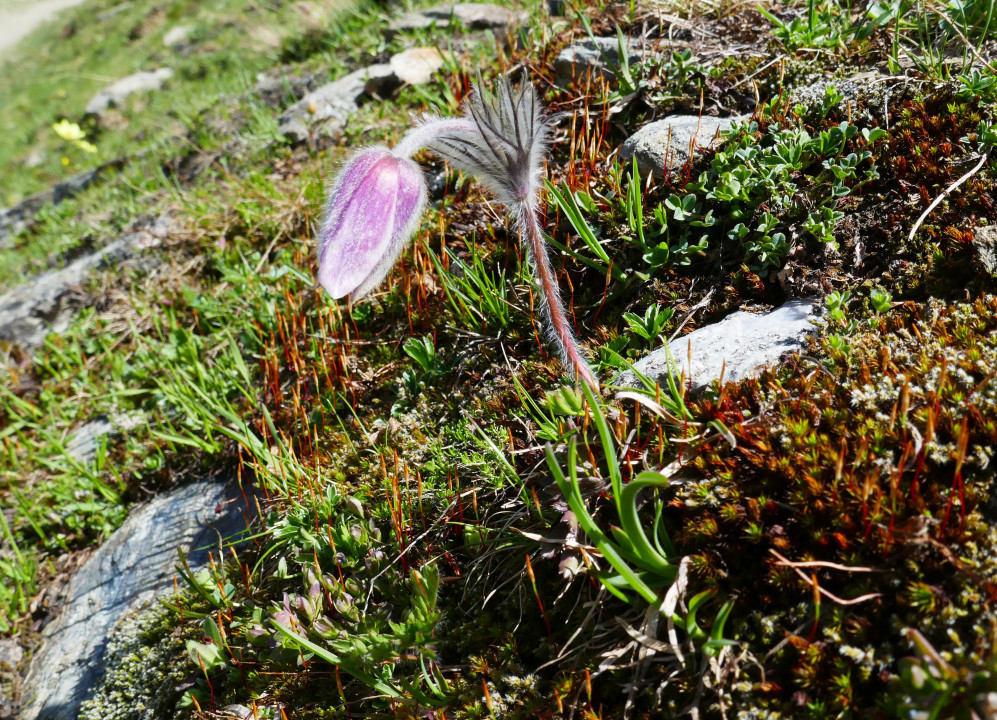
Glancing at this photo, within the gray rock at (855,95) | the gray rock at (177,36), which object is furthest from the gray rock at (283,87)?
the gray rock at (177,36)

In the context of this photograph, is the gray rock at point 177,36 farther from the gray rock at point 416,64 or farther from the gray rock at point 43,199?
the gray rock at point 416,64

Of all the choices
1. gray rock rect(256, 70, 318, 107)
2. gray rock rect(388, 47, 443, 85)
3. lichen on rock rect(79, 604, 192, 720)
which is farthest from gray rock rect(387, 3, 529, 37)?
lichen on rock rect(79, 604, 192, 720)

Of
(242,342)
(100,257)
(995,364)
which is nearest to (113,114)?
(100,257)

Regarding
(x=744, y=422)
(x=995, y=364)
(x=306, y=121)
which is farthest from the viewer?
(x=306, y=121)

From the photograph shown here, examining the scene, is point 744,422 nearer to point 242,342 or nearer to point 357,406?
point 357,406

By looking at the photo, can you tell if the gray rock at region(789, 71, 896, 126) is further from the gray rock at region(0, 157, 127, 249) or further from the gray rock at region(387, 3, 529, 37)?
the gray rock at region(0, 157, 127, 249)

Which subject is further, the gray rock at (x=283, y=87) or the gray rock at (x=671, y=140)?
the gray rock at (x=283, y=87)
